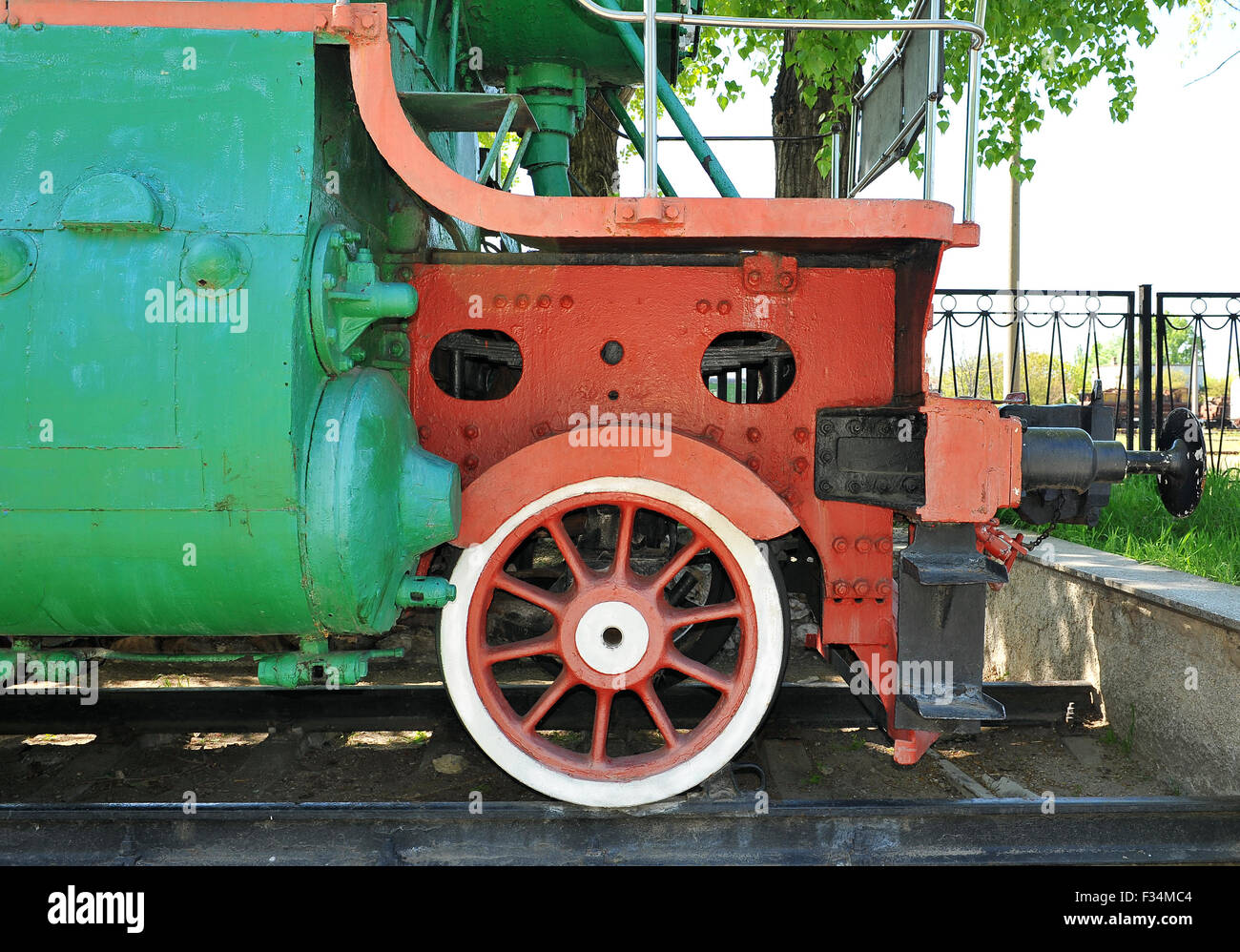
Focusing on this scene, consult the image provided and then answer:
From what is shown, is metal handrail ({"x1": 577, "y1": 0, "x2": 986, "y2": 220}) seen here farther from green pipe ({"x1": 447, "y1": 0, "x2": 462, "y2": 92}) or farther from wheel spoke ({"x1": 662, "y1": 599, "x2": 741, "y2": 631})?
wheel spoke ({"x1": 662, "y1": 599, "x2": 741, "y2": 631})

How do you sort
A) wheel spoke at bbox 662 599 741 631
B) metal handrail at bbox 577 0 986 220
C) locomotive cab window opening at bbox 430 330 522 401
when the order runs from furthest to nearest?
1. locomotive cab window opening at bbox 430 330 522 401
2. wheel spoke at bbox 662 599 741 631
3. metal handrail at bbox 577 0 986 220

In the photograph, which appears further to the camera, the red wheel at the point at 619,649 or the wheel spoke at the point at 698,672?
the wheel spoke at the point at 698,672

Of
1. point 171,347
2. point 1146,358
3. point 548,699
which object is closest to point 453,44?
point 171,347

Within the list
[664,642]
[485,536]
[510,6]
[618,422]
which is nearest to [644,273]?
[618,422]

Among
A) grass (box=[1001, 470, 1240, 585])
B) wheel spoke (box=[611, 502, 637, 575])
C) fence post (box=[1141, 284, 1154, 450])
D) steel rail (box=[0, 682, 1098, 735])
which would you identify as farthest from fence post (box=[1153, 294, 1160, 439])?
wheel spoke (box=[611, 502, 637, 575])

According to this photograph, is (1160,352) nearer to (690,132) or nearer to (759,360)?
(759,360)

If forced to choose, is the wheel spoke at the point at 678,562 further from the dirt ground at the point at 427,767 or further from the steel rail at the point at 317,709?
the steel rail at the point at 317,709

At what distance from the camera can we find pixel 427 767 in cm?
353

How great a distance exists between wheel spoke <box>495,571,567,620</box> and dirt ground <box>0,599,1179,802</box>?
2.79 ft

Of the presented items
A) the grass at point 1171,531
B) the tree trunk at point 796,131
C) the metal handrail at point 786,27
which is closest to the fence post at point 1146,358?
the grass at point 1171,531

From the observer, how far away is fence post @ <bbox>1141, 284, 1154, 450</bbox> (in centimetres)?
695

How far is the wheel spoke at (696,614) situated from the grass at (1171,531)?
2.29m

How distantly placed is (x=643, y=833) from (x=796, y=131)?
5.84 meters

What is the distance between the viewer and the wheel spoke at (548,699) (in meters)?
2.77
